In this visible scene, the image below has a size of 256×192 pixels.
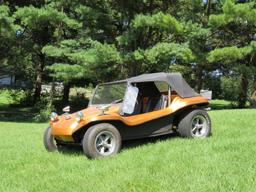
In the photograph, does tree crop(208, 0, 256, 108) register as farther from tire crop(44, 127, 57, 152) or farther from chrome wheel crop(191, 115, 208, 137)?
tire crop(44, 127, 57, 152)

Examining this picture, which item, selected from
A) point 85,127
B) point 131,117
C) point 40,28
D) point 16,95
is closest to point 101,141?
point 85,127

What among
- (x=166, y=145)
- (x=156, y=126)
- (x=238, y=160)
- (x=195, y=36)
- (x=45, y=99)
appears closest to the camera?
(x=238, y=160)

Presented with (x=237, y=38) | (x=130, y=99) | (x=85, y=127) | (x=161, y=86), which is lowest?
(x=85, y=127)

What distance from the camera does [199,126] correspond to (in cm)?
909

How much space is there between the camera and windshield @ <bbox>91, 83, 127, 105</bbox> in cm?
905

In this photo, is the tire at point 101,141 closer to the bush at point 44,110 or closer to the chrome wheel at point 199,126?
the chrome wheel at point 199,126

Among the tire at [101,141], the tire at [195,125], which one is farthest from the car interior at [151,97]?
the tire at [101,141]

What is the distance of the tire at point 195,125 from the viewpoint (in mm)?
8820

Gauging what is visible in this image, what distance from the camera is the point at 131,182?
5.88 m

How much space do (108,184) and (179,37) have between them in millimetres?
16463

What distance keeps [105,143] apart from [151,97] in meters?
1.80

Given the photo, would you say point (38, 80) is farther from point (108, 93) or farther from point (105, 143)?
point (105, 143)

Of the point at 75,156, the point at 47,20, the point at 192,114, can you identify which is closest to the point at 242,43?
the point at 47,20

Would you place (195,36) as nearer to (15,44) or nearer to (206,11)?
(206,11)
